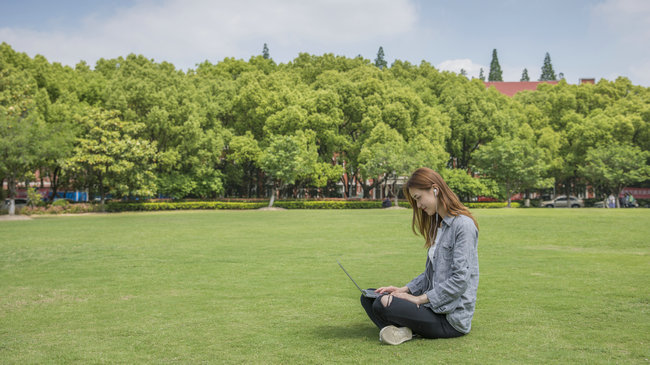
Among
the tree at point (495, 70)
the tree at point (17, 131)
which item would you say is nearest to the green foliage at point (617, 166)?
the tree at point (17, 131)

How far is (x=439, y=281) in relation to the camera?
15.1 feet

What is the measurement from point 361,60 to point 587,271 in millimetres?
54023

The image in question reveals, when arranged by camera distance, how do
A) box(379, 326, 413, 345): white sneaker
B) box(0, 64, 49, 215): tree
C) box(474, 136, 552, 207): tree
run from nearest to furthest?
1. box(379, 326, 413, 345): white sneaker
2. box(0, 64, 49, 215): tree
3. box(474, 136, 552, 207): tree

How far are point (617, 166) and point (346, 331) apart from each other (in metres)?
51.4

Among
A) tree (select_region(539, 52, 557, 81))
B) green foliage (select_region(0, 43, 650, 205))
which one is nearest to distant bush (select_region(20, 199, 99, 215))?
green foliage (select_region(0, 43, 650, 205))

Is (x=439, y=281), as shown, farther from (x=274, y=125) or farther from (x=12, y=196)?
(x=274, y=125)

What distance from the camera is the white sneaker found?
4676 mm

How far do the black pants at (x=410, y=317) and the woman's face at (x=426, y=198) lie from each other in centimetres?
83

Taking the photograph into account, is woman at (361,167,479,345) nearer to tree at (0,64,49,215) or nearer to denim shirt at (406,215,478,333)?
denim shirt at (406,215,478,333)

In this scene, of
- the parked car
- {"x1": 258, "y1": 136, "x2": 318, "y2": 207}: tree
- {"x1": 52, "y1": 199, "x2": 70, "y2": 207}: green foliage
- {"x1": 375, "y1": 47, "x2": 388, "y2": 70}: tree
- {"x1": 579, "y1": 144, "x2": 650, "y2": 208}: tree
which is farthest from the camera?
{"x1": 375, "y1": 47, "x2": 388, "y2": 70}: tree

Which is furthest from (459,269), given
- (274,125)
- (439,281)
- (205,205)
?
(274,125)

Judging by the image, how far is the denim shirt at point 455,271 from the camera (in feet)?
14.6

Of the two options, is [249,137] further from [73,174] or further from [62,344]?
[62,344]

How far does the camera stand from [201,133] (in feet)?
147
